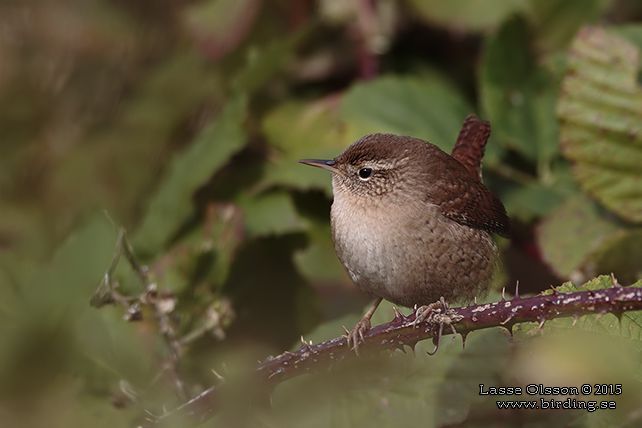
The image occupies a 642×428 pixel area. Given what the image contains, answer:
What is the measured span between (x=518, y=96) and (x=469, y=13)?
1.32 feet

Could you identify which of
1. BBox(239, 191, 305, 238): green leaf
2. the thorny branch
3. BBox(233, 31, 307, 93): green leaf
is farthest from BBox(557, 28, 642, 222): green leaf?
the thorny branch

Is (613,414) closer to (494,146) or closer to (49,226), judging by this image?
(494,146)

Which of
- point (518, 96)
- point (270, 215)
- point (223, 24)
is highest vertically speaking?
point (223, 24)

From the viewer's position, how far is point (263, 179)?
3551mm

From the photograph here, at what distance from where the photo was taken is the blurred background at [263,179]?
8.20 feet

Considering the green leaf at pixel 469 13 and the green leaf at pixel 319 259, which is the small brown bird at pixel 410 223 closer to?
the green leaf at pixel 319 259

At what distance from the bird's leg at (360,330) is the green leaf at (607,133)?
851 mm

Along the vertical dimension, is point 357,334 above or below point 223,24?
below

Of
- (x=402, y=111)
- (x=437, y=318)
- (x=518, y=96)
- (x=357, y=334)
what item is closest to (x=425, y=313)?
(x=437, y=318)

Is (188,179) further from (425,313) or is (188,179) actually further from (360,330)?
(425,313)

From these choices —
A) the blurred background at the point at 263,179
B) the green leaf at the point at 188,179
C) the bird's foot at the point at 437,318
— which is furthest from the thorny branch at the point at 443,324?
the green leaf at the point at 188,179

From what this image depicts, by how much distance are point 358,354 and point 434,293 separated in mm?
468

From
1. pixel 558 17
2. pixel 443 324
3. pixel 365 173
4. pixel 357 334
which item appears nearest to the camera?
pixel 443 324

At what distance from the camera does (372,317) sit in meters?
2.62
